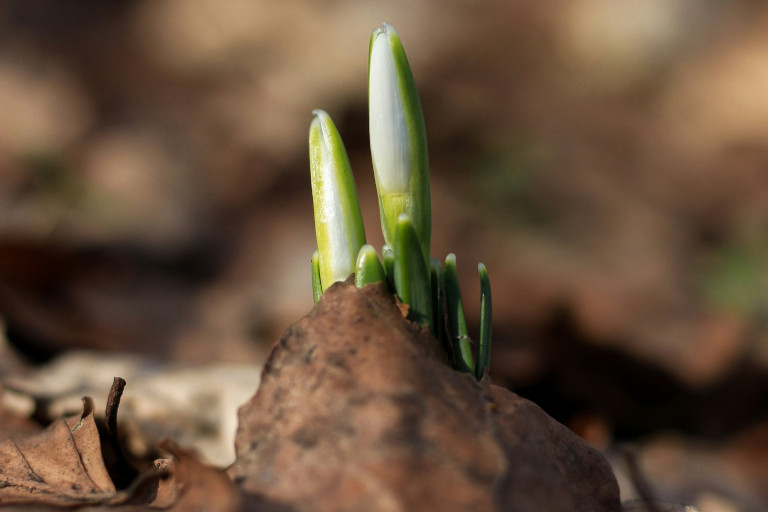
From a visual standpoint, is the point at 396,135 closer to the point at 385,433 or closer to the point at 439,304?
the point at 439,304

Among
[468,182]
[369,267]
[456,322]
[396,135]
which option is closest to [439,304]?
[456,322]

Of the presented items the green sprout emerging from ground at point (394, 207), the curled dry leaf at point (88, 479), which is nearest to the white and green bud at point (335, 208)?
the green sprout emerging from ground at point (394, 207)

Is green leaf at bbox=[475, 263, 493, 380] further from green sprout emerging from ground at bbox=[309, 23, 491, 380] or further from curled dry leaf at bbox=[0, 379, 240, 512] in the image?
curled dry leaf at bbox=[0, 379, 240, 512]

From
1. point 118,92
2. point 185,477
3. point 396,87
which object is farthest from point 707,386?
point 118,92

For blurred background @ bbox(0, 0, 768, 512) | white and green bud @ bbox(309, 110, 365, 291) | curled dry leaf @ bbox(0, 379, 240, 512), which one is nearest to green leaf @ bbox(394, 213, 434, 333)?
white and green bud @ bbox(309, 110, 365, 291)

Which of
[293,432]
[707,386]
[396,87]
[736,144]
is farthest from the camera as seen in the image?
[736,144]

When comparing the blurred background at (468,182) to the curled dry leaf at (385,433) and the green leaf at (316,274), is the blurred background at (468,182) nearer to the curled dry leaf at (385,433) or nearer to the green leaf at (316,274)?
the green leaf at (316,274)

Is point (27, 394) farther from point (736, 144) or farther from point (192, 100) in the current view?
point (736, 144)
